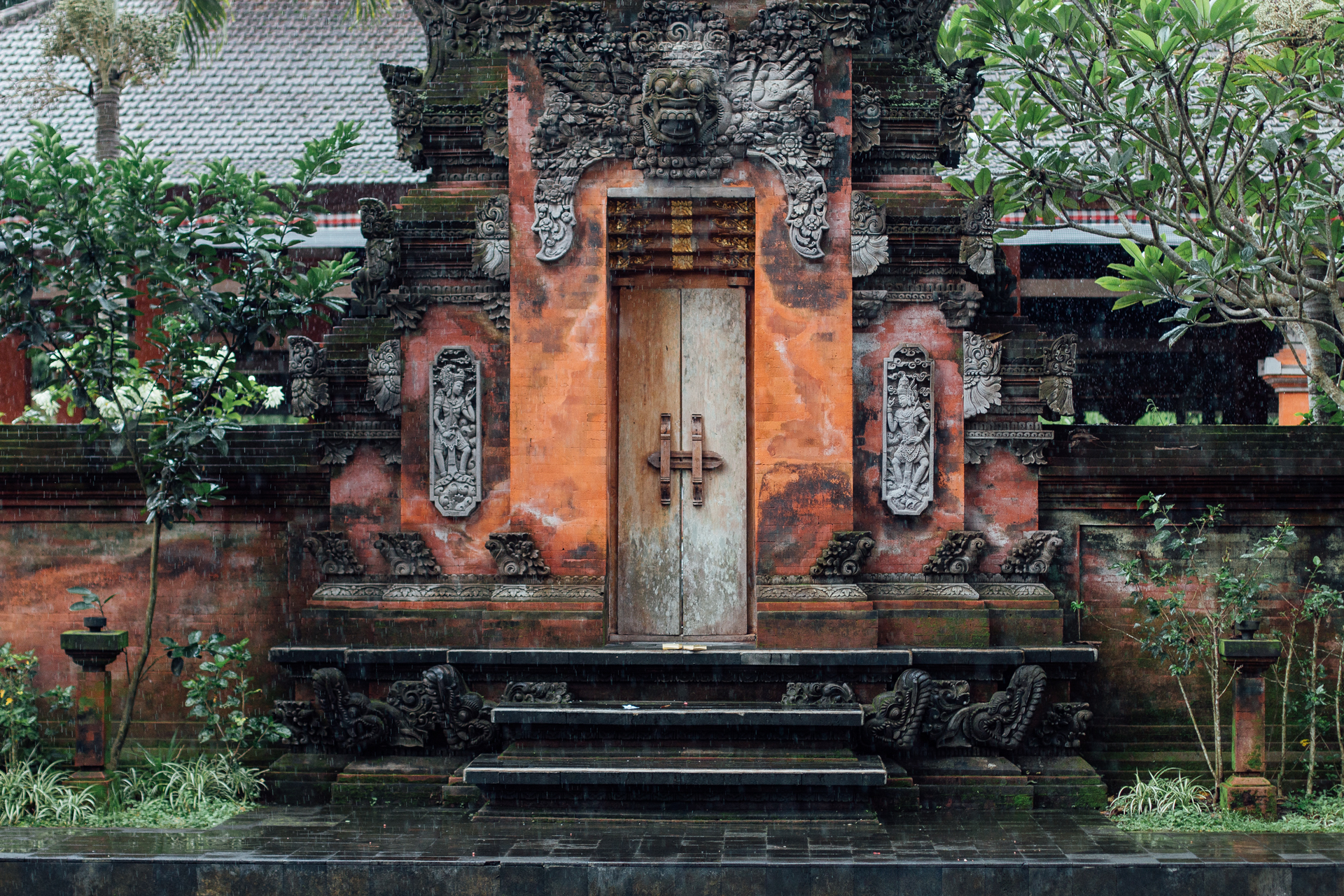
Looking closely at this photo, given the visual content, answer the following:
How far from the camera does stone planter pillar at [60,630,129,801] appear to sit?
844 cm

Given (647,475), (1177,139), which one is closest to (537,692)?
(647,475)

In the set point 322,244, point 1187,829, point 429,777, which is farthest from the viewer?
point 322,244

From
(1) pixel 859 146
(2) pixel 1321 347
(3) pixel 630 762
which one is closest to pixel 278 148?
(1) pixel 859 146

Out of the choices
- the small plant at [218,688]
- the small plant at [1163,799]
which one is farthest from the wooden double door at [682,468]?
the small plant at [1163,799]

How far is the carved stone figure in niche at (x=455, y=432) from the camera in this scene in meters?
9.13

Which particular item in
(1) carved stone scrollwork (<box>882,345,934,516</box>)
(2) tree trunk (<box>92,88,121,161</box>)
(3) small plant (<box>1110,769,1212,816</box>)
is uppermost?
(2) tree trunk (<box>92,88,121,161</box>)

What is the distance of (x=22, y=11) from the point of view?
60.4 ft

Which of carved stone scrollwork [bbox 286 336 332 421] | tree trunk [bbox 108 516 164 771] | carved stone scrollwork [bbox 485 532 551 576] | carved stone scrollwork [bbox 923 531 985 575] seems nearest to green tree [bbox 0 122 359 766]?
tree trunk [bbox 108 516 164 771]

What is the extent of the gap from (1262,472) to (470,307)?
228 inches

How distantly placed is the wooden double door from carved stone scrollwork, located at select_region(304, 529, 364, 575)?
1.88 m

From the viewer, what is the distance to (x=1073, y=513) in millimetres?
9477

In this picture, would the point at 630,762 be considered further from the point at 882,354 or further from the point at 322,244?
the point at 322,244

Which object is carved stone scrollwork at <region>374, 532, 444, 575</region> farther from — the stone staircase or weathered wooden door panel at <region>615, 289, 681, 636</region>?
weathered wooden door panel at <region>615, 289, 681, 636</region>

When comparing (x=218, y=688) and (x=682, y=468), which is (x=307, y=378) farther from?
(x=682, y=468)
